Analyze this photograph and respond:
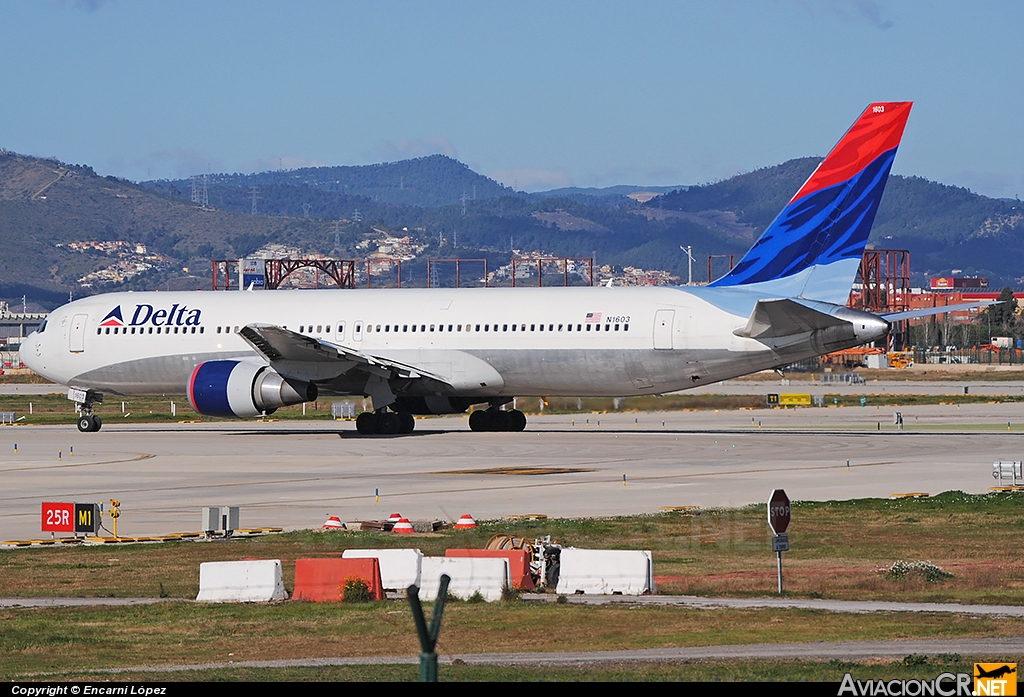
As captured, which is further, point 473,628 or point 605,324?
point 605,324

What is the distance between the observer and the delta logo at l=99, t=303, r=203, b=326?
5241cm

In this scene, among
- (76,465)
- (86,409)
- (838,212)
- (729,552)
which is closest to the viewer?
(729,552)

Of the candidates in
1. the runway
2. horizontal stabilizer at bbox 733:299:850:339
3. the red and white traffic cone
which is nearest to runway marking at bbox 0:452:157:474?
the runway

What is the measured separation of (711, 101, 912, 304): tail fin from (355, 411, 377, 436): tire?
44.6ft

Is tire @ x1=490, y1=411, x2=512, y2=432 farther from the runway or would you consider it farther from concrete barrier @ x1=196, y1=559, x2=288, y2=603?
concrete barrier @ x1=196, y1=559, x2=288, y2=603

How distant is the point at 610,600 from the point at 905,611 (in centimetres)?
355

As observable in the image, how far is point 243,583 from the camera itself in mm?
19047

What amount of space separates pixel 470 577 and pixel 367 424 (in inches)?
1244

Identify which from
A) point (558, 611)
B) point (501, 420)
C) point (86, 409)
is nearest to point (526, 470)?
point (501, 420)

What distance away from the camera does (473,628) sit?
16859 millimetres

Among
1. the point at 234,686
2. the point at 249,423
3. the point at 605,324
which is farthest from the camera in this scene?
the point at 249,423

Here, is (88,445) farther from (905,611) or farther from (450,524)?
(905,611)

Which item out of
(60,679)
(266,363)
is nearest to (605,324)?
(266,363)

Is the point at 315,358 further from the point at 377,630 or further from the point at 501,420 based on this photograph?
the point at 377,630
